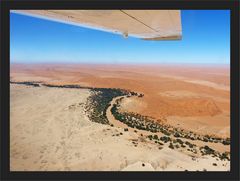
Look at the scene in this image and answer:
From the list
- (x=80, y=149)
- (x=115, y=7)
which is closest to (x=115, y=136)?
(x=80, y=149)

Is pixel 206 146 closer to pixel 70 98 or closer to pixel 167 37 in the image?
pixel 167 37

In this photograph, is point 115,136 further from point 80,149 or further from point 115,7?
point 115,7

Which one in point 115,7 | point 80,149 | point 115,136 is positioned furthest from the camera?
point 115,136

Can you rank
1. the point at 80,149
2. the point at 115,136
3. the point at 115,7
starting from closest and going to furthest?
1. the point at 115,7
2. the point at 80,149
3. the point at 115,136

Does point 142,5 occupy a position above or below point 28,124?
above

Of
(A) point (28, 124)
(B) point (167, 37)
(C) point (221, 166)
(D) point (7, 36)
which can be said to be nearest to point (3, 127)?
(D) point (7, 36)

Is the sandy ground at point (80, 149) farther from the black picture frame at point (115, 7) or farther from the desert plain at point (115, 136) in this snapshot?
the black picture frame at point (115, 7)
